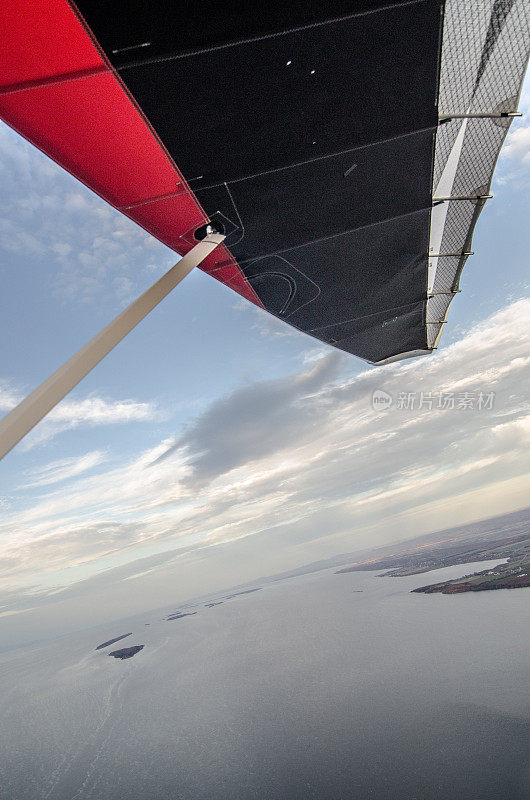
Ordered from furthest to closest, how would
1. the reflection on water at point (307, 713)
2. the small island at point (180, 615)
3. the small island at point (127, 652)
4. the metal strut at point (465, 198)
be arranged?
the small island at point (180, 615) → the small island at point (127, 652) → the reflection on water at point (307, 713) → the metal strut at point (465, 198)

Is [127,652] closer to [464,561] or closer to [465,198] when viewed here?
[464,561]

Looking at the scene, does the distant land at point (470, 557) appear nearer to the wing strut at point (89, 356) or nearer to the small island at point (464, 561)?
the small island at point (464, 561)

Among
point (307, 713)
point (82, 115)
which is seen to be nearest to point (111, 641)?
point (307, 713)

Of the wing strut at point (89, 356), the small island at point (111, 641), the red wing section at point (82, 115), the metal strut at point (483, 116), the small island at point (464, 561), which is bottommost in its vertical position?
the small island at point (111, 641)

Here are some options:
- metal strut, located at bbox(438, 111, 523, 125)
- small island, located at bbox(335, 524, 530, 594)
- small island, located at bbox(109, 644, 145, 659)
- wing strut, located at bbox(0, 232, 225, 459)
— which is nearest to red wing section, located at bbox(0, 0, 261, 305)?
wing strut, located at bbox(0, 232, 225, 459)

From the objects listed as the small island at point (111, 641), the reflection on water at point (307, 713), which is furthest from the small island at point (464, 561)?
the small island at point (111, 641)

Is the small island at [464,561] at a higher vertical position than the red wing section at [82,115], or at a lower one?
lower

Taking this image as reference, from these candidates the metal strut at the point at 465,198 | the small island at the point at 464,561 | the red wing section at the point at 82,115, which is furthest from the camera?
the small island at the point at 464,561
